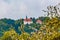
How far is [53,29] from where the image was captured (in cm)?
696

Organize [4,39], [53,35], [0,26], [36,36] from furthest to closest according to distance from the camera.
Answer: [0,26]
[4,39]
[36,36]
[53,35]

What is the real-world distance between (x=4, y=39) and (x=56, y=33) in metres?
19.1

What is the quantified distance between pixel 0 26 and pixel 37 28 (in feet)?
491

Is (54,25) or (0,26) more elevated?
(54,25)

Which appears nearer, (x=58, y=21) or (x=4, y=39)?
(x=58, y=21)

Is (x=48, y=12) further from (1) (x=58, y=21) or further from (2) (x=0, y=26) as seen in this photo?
(2) (x=0, y=26)

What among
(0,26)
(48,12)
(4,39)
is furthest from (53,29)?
(0,26)

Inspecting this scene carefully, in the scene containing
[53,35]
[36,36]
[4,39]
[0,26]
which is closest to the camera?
[53,35]

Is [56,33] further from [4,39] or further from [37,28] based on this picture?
[4,39]

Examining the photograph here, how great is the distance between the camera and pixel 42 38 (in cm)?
694

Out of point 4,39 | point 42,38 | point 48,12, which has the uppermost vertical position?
point 48,12

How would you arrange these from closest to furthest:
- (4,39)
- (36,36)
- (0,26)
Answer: (36,36) → (4,39) → (0,26)

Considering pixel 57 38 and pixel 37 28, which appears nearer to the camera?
pixel 57 38

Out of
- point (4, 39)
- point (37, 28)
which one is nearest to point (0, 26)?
point (4, 39)
